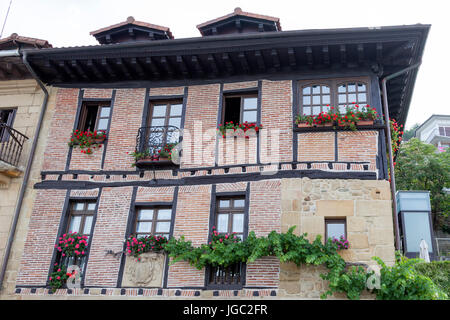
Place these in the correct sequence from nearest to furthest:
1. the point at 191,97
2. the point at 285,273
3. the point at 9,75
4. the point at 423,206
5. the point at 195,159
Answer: the point at 285,273 → the point at 195,159 → the point at 191,97 → the point at 9,75 → the point at 423,206

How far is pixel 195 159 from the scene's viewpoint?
35.2ft

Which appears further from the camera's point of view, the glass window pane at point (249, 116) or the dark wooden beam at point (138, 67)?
the dark wooden beam at point (138, 67)

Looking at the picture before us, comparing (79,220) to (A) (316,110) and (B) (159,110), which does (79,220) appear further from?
(A) (316,110)

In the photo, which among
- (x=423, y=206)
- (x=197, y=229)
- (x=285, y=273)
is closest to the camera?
(x=285, y=273)

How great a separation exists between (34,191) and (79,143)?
4.81 feet

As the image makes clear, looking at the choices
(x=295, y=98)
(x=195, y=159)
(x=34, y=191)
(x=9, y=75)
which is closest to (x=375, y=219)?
(x=295, y=98)

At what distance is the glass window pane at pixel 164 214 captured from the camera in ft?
34.4

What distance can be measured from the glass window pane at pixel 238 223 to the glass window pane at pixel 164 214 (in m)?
1.41

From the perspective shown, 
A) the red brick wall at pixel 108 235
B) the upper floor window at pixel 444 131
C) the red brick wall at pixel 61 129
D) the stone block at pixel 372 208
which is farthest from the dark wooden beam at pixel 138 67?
the upper floor window at pixel 444 131

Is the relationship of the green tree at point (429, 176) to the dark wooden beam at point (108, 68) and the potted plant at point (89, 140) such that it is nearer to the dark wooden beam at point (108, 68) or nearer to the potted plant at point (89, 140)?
the dark wooden beam at point (108, 68)

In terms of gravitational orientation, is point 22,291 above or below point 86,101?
→ below

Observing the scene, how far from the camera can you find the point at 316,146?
1016cm

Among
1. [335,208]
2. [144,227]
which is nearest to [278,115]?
[335,208]

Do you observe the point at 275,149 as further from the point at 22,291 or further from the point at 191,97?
the point at 22,291
